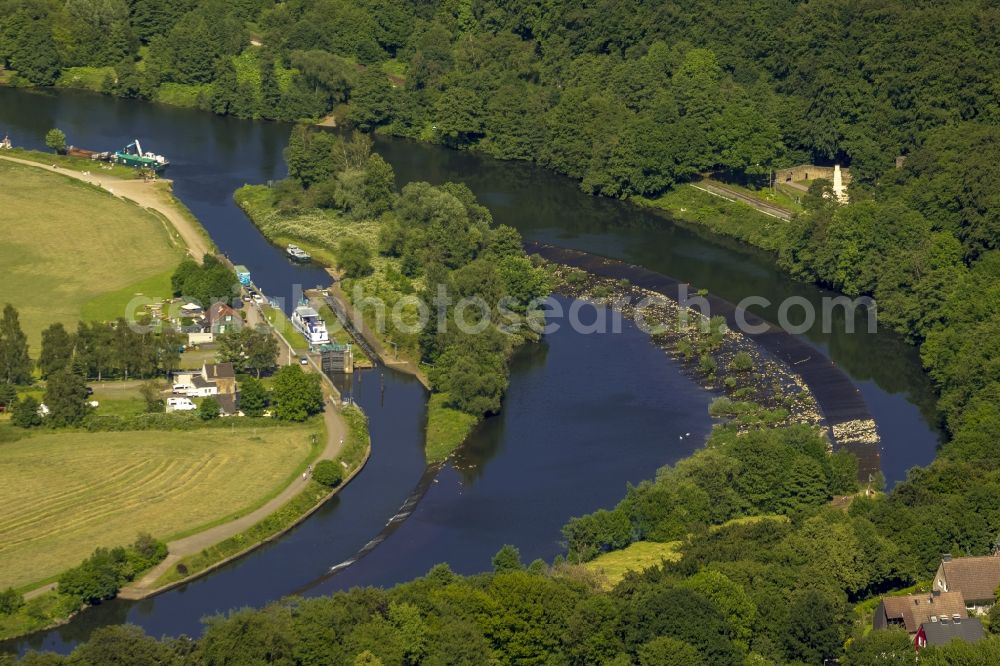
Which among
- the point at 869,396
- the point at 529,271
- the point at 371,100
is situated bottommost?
the point at 869,396

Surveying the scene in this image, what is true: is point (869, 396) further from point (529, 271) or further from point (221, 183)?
point (221, 183)

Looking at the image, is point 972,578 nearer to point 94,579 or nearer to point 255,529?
point 255,529

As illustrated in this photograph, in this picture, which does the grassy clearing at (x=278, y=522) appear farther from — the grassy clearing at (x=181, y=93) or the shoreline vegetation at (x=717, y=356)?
the grassy clearing at (x=181, y=93)

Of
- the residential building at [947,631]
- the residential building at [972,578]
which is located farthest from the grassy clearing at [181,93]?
the residential building at [947,631]

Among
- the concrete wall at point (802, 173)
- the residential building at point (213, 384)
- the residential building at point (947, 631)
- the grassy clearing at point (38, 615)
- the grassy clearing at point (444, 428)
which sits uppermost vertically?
the concrete wall at point (802, 173)

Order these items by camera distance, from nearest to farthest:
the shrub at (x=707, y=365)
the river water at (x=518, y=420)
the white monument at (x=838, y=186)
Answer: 1. the river water at (x=518, y=420)
2. the shrub at (x=707, y=365)
3. the white monument at (x=838, y=186)

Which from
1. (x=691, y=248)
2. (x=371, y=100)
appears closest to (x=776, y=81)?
(x=691, y=248)
